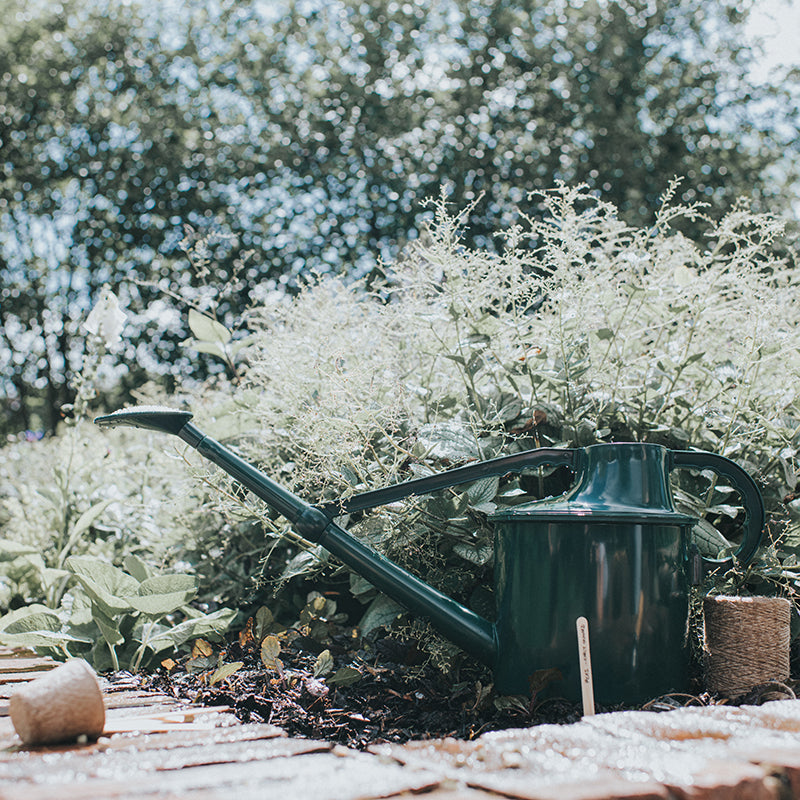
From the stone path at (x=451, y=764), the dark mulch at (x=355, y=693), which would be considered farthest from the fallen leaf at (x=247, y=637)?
the stone path at (x=451, y=764)

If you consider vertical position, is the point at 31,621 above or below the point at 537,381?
below

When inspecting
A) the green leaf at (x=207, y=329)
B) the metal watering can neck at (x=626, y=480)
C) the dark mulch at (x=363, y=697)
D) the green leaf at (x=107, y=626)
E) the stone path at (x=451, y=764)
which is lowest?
the dark mulch at (x=363, y=697)

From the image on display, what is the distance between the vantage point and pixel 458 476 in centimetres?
134

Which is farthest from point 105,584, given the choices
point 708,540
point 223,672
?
point 708,540

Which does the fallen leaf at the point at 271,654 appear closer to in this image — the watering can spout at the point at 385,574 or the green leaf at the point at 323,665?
the green leaf at the point at 323,665

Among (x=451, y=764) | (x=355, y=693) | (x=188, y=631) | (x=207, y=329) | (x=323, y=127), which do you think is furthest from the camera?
(x=323, y=127)

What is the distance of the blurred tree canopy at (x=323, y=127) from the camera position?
6.56 meters

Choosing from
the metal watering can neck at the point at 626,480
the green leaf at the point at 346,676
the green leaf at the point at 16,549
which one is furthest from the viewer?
the green leaf at the point at 16,549

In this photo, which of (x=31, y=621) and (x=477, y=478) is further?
(x=31, y=621)

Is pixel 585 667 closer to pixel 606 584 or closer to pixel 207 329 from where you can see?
pixel 606 584

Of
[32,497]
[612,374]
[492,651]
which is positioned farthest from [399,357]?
[32,497]

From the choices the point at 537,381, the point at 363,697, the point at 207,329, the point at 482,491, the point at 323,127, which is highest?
the point at 323,127

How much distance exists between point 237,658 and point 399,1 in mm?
6797

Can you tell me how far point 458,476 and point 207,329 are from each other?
129cm
